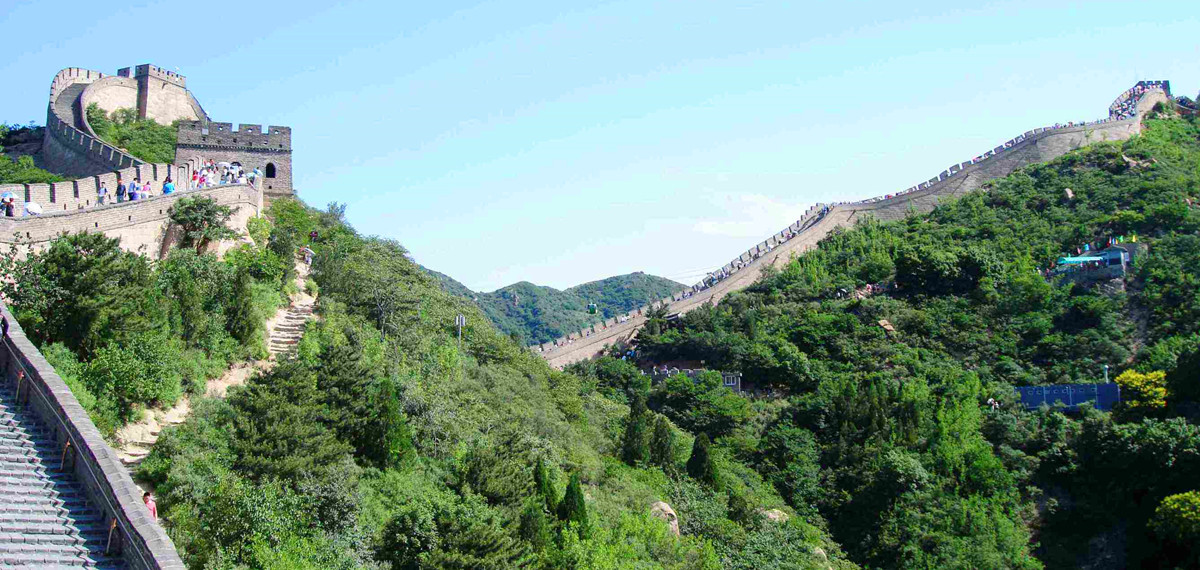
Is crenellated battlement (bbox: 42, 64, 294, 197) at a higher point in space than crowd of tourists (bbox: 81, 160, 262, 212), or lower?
higher

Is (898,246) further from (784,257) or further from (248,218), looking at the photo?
(248,218)

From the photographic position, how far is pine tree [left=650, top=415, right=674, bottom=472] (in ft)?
94.2

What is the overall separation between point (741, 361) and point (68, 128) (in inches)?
787

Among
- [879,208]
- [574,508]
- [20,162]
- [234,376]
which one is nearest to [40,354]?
[234,376]

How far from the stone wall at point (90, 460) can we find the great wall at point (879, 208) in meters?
28.6

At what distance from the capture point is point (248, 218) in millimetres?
26859

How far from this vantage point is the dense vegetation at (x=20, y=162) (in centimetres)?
3145

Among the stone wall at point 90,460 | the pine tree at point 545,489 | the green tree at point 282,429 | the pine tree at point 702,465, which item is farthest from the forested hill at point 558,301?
the stone wall at point 90,460

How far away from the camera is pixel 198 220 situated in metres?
22.8

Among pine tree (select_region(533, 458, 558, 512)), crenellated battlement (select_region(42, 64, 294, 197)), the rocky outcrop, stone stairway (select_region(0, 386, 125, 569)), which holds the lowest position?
the rocky outcrop

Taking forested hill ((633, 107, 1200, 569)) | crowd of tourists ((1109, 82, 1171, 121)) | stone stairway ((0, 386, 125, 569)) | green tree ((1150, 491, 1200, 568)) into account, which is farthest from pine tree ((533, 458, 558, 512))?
crowd of tourists ((1109, 82, 1171, 121))

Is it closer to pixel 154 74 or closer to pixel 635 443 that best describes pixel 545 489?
pixel 635 443

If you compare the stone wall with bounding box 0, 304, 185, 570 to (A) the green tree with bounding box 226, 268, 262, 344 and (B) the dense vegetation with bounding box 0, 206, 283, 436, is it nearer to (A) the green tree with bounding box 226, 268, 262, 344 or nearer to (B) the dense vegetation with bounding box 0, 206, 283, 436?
(B) the dense vegetation with bounding box 0, 206, 283, 436

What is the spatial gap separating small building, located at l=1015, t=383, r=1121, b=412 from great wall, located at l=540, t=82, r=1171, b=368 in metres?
13.0
